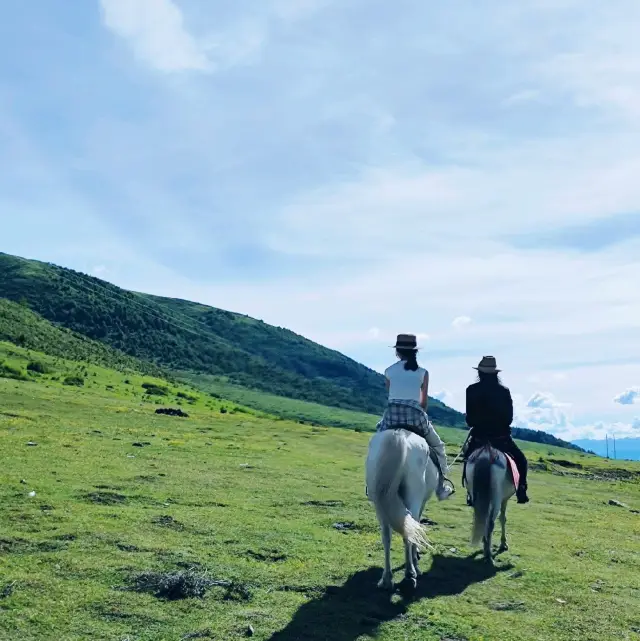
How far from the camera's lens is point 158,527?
12.0 metres

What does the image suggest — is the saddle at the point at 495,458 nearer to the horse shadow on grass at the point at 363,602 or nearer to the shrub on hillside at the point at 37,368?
the horse shadow on grass at the point at 363,602

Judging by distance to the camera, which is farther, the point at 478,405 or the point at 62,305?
the point at 62,305

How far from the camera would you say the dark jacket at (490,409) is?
491 inches

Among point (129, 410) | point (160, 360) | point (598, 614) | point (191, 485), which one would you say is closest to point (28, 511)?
point (191, 485)

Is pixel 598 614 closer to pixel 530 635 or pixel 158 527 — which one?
pixel 530 635

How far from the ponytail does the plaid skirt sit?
0.58 m

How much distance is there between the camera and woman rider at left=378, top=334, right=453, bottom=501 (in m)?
10.8

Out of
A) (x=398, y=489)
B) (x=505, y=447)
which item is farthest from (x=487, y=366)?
(x=398, y=489)

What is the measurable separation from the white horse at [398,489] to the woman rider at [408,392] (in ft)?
2.22

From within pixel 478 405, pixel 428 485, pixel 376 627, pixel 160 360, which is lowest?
pixel 376 627

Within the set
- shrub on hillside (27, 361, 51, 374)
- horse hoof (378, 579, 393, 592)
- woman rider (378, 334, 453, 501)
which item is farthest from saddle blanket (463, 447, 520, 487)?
shrub on hillside (27, 361, 51, 374)

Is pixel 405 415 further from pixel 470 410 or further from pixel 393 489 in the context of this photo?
pixel 470 410

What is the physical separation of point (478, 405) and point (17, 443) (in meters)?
14.6

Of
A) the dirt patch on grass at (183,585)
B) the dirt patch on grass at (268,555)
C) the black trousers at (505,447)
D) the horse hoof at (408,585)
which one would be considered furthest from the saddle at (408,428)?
the dirt patch on grass at (183,585)
